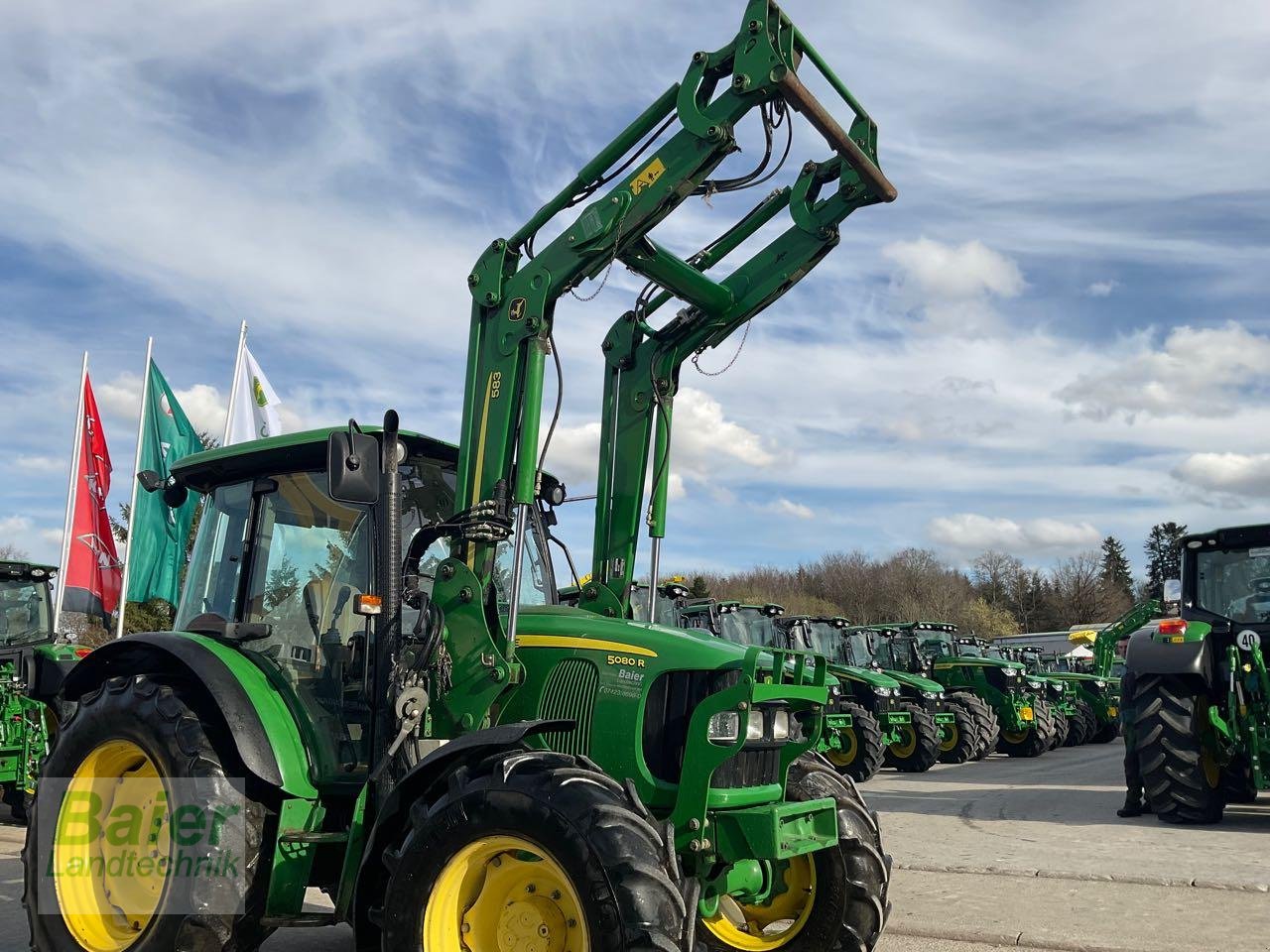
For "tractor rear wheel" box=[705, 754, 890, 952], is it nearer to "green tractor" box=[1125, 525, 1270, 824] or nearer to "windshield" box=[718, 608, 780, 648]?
"green tractor" box=[1125, 525, 1270, 824]

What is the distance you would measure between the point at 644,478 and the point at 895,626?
53.0 ft

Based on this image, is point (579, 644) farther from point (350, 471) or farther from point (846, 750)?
point (846, 750)

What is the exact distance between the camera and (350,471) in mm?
4852

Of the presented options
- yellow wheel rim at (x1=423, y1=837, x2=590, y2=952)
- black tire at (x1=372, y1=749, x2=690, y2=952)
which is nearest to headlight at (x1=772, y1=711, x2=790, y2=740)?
black tire at (x1=372, y1=749, x2=690, y2=952)

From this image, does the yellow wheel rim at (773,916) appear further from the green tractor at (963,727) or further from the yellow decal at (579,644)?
the green tractor at (963,727)

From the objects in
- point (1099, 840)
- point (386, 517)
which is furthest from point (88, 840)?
point (1099, 840)

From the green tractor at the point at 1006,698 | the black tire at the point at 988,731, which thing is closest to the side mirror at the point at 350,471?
the black tire at the point at 988,731

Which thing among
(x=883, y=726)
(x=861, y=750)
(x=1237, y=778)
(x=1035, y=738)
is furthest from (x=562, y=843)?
(x=1035, y=738)

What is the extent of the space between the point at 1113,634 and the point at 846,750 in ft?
48.2

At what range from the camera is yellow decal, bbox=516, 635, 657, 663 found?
4863 millimetres

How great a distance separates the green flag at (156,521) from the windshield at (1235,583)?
10544mm

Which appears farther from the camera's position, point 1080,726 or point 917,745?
point 1080,726

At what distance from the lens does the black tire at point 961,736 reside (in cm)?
1816

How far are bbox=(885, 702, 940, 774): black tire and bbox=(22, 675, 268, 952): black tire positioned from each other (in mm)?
13282
